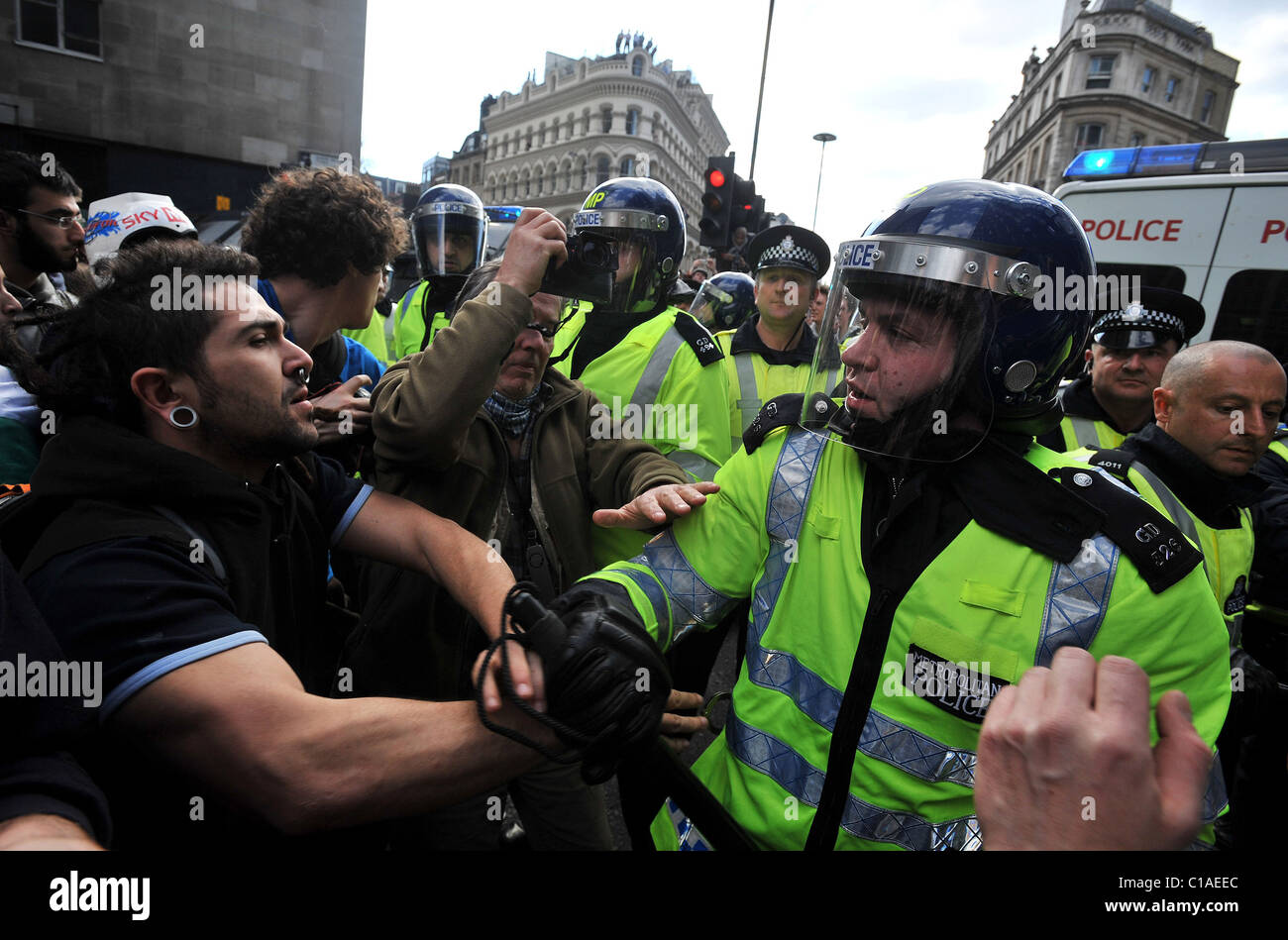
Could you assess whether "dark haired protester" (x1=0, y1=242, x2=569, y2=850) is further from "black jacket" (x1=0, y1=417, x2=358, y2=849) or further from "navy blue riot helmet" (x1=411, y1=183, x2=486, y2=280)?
"navy blue riot helmet" (x1=411, y1=183, x2=486, y2=280)

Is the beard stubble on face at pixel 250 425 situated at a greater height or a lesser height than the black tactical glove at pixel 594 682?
greater

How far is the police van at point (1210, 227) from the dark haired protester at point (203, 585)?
5.87 meters

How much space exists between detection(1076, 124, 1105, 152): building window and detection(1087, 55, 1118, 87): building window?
5.67 feet

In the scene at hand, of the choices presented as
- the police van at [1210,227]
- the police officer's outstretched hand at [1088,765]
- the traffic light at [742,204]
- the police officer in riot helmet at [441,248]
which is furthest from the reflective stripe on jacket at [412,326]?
the traffic light at [742,204]

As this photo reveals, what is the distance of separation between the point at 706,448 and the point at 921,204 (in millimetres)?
1560

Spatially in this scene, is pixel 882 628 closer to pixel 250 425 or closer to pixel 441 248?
pixel 250 425

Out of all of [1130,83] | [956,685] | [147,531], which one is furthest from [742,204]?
[1130,83]

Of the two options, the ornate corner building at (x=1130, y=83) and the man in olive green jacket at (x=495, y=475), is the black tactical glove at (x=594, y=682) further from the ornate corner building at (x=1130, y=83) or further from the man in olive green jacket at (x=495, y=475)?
the ornate corner building at (x=1130, y=83)

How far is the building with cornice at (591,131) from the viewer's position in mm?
52562

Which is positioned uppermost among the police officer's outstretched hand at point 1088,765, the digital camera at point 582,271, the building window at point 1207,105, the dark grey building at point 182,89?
the building window at point 1207,105

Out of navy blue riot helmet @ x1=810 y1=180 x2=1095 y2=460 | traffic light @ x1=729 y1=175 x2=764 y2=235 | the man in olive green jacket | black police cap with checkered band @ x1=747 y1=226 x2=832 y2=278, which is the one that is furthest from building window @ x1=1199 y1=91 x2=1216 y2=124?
the man in olive green jacket

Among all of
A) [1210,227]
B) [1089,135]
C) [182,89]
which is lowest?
[1210,227]

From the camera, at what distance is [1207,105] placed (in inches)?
→ 1258

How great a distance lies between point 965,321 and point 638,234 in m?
2.12
